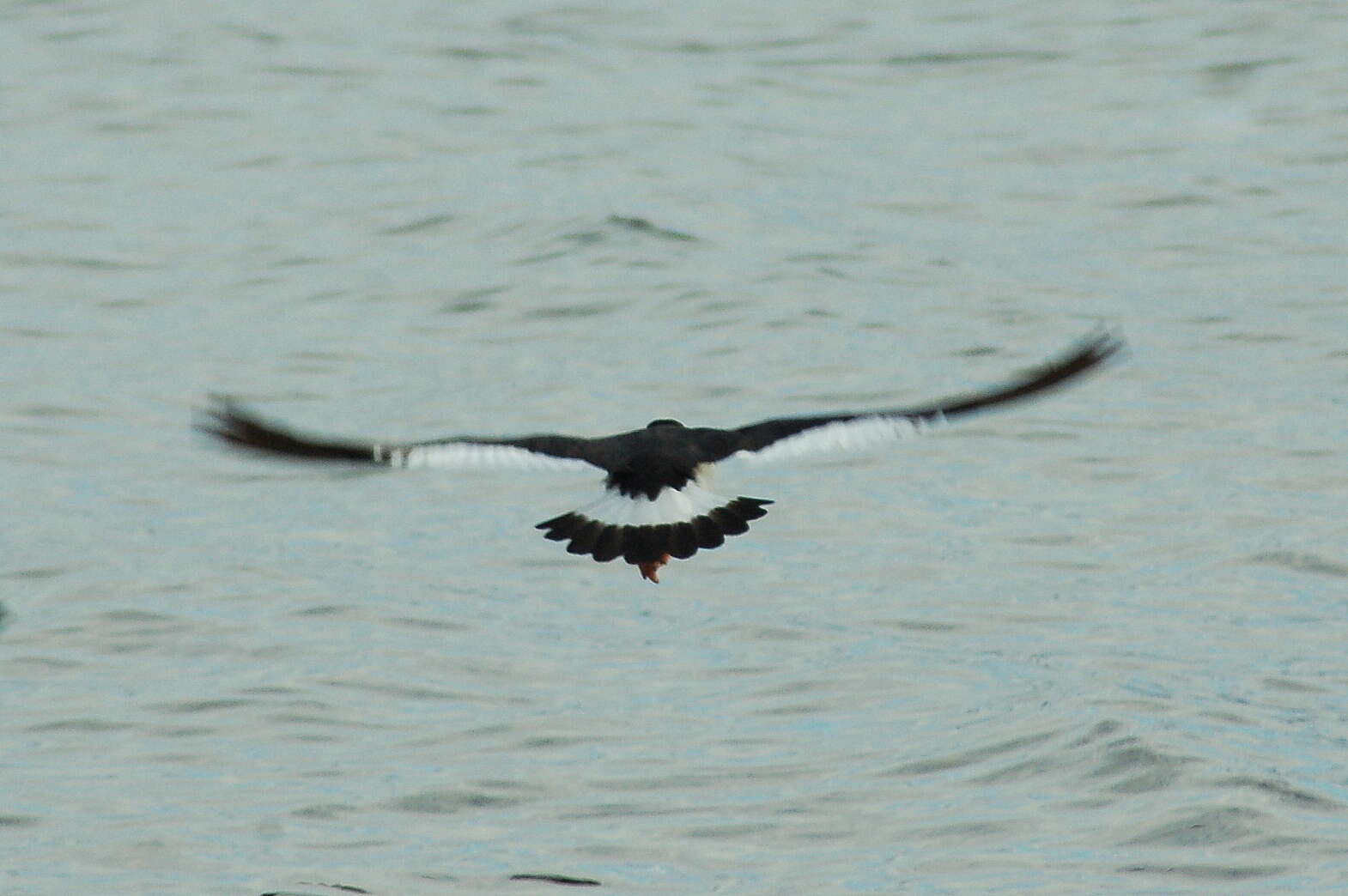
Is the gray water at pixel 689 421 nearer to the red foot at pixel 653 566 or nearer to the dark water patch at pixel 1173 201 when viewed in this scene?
the dark water patch at pixel 1173 201

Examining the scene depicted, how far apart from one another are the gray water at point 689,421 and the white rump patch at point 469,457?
4.84 feet

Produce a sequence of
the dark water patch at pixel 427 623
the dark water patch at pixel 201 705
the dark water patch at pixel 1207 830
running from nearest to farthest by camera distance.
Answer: the dark water patch at pixel 1207 830, the dark water patch at pixel 201 705, the dark water patch at pixel 427 623

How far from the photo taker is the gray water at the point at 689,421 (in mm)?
8133

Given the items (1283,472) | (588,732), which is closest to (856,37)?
(1283,472)

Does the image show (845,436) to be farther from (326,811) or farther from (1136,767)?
(326,811)

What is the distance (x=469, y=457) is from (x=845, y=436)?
3.26 ft

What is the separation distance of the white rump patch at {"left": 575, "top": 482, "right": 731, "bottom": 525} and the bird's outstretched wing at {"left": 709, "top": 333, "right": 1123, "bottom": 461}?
0.45 feet

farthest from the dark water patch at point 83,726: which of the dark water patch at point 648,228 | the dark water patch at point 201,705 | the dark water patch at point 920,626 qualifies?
the dark water patch at point 648,228

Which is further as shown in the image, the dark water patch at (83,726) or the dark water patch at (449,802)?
the dark water patch at (83,726)

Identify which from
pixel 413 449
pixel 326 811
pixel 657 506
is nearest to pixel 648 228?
pixel 326 811

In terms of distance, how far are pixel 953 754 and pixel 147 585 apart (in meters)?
3.77

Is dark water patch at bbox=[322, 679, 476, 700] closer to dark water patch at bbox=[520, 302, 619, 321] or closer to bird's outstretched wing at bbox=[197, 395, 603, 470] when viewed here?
bird's outstretched wing at bbox=[197, 395, 603, 470]

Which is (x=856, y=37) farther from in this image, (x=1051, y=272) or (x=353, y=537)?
(x=353, y=537)

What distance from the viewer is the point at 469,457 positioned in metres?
6.59
